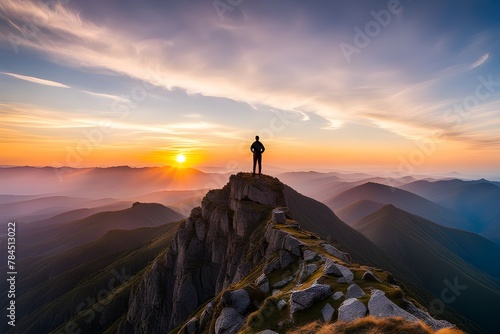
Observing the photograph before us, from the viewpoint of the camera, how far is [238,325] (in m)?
24.1

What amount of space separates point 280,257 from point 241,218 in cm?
2864

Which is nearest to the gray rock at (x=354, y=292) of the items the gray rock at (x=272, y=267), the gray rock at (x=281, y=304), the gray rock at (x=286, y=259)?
the gray rock at (x=281, y=304)

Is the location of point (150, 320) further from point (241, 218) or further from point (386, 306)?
point (386, 306)

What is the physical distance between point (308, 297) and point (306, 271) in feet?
25.3

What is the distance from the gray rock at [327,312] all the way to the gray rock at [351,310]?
0.70 m

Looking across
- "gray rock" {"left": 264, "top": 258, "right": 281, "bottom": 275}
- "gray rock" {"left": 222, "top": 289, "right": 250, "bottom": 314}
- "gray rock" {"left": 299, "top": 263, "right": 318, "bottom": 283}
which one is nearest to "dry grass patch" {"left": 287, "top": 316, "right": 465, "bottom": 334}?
"gray rock" {"left": 299, "top": 263, "right": 318, "bottom": 283}

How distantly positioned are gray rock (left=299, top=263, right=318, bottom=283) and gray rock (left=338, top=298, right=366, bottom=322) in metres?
8.38

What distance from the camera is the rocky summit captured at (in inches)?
754

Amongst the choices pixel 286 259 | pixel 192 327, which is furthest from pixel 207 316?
pixel 286 259

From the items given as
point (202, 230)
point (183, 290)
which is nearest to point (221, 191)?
point (202, 230)

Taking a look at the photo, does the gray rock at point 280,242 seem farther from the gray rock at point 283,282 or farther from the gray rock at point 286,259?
the gray rock at point 283,282

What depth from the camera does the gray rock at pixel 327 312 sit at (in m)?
17.7

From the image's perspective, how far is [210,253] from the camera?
251 ft

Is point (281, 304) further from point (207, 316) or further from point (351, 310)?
point (207, 316)
